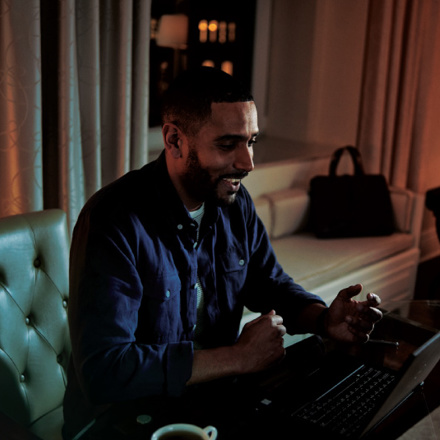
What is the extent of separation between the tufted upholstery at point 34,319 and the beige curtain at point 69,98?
58cm

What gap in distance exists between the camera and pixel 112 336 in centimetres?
118

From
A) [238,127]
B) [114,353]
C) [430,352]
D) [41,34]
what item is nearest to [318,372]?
[430,352]

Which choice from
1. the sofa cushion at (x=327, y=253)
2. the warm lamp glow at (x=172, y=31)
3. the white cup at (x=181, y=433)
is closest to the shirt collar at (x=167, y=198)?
the white cup at (x=181, y=433)

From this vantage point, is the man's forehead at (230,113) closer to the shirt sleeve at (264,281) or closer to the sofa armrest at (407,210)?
the shirt sleeve at (264,281)

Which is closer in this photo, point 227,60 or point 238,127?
point 238,127

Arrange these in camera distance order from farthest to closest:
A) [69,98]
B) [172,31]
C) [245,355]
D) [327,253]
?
1. [172,31]
2. [327,253]
3. [69,98]
4. [245,355]

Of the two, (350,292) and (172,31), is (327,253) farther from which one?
(350,292)

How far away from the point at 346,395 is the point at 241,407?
0.21 metres

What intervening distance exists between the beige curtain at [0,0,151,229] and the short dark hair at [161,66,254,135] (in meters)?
0.79

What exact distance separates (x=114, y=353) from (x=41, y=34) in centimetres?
133

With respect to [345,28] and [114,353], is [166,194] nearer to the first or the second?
[114,353]

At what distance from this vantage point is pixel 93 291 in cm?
120

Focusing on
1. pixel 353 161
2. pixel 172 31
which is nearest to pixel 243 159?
pixel 353 161

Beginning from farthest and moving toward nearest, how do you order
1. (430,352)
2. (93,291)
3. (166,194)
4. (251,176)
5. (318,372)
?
(251,176), (166,194), (318,372), (93,291), (430,352)
